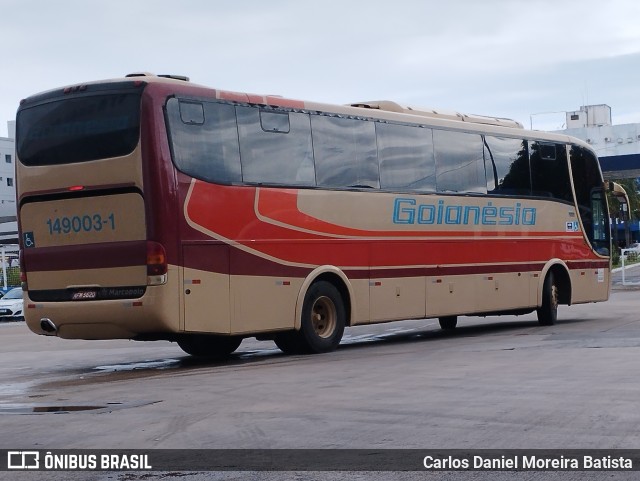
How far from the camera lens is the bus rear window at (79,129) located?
15672mm

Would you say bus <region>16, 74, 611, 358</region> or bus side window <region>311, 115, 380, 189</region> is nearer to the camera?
bus <region>16, 74, 611, 358</region>

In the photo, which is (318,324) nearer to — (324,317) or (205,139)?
(324,317)

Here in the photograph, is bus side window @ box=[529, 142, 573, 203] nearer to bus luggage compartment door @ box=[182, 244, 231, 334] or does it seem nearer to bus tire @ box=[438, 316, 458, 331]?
bus tire @ box=[438, 316, 458, 331]

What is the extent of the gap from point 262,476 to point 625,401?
4264 mm

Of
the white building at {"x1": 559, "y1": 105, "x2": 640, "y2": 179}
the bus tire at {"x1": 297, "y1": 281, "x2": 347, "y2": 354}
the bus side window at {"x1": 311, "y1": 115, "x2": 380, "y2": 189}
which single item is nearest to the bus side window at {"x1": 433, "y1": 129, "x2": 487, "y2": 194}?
the bus side window at {"x1": 311, "y1": 115, "x2": 380, "y2": 189}

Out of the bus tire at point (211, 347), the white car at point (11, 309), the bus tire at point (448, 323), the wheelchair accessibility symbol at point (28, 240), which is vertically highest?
the wheelchair accessibility symbol at point (28, 240)

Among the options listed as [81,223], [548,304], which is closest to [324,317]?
[81,223]

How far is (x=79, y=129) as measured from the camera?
16.1m

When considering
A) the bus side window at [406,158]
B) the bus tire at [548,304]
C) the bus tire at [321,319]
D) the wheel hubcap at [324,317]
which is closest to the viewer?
the bus tire at [321,319]

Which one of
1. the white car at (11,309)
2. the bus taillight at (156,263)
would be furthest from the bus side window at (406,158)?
the white car at (11,309)

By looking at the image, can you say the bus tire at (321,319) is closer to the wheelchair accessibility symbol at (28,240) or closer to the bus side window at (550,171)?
the wheelchair accessibility symbol at (28,240)

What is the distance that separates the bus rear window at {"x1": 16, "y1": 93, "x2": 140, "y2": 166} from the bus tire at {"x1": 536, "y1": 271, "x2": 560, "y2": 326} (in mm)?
10728

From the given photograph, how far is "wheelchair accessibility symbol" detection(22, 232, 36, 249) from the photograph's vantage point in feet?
54.5

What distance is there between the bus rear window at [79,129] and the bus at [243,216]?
2 cm
